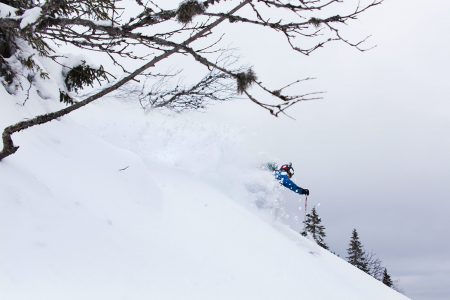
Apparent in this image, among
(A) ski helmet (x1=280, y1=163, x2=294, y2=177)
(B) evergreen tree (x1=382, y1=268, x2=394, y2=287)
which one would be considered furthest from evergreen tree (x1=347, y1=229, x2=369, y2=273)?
(A) ski helmet (x1=280, y1=163, x2=294, y2=177)

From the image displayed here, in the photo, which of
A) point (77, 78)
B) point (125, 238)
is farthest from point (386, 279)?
point (125, 238)

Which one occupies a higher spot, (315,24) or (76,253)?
(315,24)

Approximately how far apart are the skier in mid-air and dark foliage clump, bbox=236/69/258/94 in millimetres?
11064

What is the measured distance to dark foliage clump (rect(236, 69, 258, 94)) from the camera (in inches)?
130

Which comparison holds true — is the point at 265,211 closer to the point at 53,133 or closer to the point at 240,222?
the point at 240,222

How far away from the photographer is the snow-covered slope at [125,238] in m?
4.06

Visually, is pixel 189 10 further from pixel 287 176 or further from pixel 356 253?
pixel 356 253

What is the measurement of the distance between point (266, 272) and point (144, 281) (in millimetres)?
2530

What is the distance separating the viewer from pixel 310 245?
1052 cm

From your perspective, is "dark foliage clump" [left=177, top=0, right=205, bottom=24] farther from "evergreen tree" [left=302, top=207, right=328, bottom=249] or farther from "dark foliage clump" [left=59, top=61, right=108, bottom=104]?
"evergreen tree" [left=302, top=207, right=328, bottom=249]

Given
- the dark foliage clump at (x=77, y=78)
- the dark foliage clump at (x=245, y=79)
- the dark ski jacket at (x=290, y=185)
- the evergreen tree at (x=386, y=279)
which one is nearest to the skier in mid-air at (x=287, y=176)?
the dark ski jacket at (x=290, y=185)

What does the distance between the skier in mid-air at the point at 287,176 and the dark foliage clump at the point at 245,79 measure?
1106cm

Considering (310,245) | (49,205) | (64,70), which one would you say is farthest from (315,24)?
(310,245)

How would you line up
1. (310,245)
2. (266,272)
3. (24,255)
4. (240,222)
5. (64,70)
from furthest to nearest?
(310,245) → (64,70) → (240,222) → (266,272) → (24,255)
